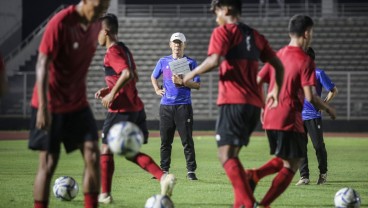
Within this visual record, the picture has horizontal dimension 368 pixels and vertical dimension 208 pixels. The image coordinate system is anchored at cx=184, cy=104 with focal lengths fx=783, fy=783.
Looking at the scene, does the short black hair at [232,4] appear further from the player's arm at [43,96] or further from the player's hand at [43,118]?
the player's hand at [43,118]

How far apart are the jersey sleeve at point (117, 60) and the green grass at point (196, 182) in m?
1.66

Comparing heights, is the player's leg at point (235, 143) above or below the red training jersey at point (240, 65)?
below

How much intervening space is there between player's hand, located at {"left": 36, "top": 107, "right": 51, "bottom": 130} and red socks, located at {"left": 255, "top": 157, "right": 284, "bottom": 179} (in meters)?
2.77

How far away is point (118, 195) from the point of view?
416 inches

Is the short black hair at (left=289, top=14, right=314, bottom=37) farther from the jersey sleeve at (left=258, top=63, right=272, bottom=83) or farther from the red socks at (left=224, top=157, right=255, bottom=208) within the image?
the red socks at (left=224, top=157, right=255, bottom=208)

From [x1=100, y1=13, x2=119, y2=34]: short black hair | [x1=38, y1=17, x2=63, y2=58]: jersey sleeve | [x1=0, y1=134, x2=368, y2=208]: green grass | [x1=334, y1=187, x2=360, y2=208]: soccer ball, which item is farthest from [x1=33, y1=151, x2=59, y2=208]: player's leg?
[x1=334, y1=187, x2=360, y2=208]: soccer ball

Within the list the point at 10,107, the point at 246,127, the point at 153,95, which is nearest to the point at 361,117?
the point at 153,95

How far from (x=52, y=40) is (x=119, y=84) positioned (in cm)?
190

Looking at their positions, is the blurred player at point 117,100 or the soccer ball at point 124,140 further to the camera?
the blurred player at point 117,100

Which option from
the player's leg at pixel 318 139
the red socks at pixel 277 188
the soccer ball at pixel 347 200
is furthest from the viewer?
the player's leg at pixel 318 139

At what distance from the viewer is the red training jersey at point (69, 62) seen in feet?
23.4

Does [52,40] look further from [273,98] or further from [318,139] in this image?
[318,139]

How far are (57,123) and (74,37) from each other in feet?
2.65

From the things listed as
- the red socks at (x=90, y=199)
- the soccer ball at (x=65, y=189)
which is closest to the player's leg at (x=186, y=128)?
the soccer ball at (x=65, y=189)
